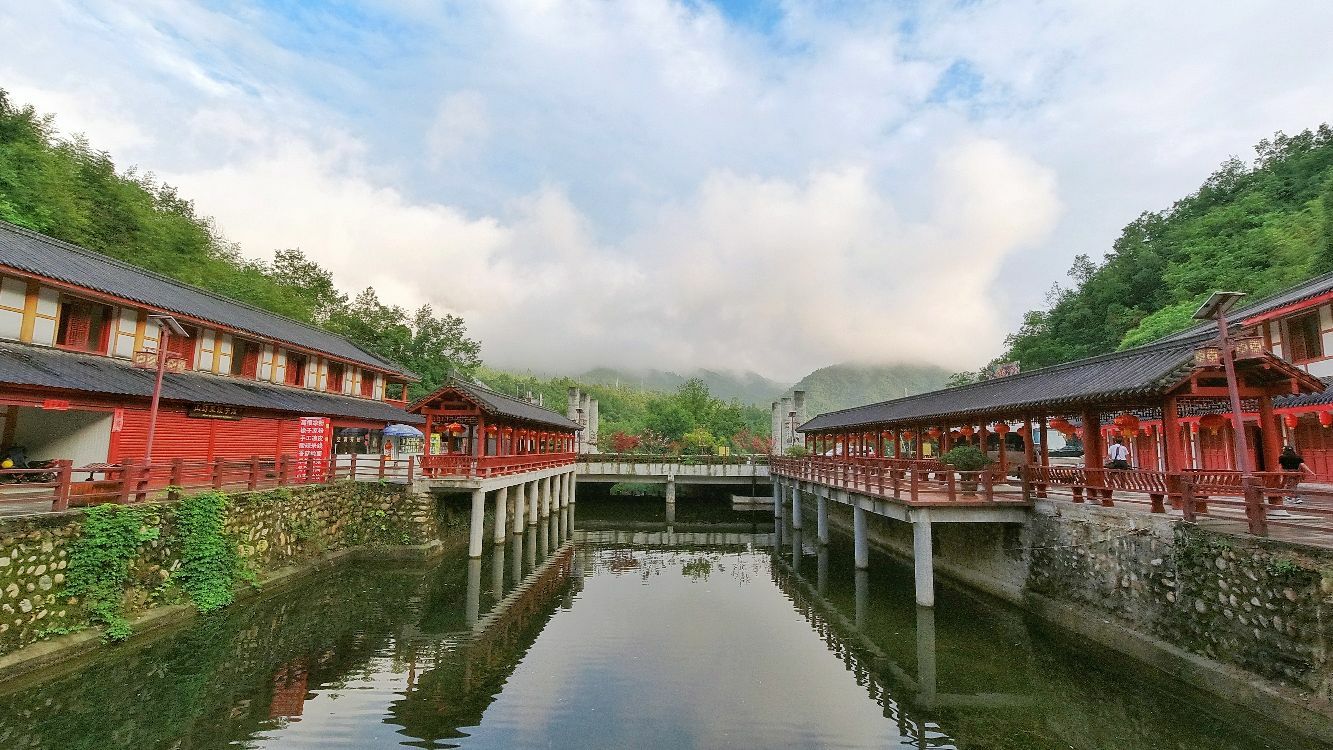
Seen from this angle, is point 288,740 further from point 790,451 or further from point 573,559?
point 790,451

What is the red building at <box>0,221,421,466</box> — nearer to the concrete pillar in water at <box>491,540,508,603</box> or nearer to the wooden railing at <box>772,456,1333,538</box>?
the concrete pillar in water at <box>491,540,508,603</box>

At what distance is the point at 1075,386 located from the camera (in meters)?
13.9

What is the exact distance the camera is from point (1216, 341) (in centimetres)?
1103

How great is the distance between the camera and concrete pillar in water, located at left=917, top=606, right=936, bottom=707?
998 centimetres

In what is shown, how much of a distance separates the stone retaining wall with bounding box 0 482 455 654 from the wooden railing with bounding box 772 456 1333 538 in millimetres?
15253

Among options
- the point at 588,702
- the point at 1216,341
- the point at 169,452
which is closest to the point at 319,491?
the point at 169,452

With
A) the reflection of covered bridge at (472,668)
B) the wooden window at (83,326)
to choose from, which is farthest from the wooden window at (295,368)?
the reflection of covered bridge at (472,668)

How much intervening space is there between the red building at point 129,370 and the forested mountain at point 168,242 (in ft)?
36.7

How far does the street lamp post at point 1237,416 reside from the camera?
8.87 m

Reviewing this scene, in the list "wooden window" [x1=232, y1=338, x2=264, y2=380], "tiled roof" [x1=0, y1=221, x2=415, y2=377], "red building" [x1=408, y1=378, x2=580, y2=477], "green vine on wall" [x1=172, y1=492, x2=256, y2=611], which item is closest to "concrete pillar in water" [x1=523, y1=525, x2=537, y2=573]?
"red building" [x1=408, y1=378, x2=580, y2=477]

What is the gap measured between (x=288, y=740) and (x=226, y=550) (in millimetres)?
7750

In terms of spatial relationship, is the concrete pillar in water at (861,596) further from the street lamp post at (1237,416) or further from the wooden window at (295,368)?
the wooden window at (295,368)

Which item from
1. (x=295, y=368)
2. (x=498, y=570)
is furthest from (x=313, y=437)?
(x=498, y=570)

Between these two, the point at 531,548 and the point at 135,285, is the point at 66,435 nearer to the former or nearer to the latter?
the point at 135,285
